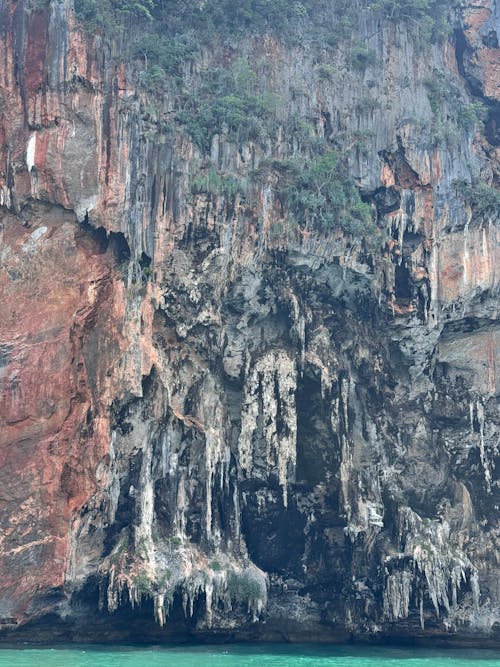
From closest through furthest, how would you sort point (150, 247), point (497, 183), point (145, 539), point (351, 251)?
point (145, 539)
point (150, 247)
point (351, 251)
point (497, 183)

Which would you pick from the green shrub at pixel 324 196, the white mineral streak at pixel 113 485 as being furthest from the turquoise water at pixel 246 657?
the green shrub at pixel 324 196

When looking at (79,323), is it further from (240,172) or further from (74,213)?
(240,172)

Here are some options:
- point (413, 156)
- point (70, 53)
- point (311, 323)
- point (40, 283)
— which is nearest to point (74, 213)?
point (40, 283)

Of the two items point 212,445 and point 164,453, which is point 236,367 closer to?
point 212,445

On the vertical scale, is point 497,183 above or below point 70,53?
below

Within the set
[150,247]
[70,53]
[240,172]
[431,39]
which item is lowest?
[150,247]

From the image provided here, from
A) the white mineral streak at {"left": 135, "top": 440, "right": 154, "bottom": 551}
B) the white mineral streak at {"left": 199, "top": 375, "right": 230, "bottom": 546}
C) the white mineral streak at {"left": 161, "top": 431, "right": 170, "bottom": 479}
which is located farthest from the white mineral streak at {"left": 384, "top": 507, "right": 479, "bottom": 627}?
the white mineral streak at {"left": 135, "top": 440, "right": 154, "bottom": 551}

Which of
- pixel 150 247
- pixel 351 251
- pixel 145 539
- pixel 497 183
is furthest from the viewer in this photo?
pixel 497 183
